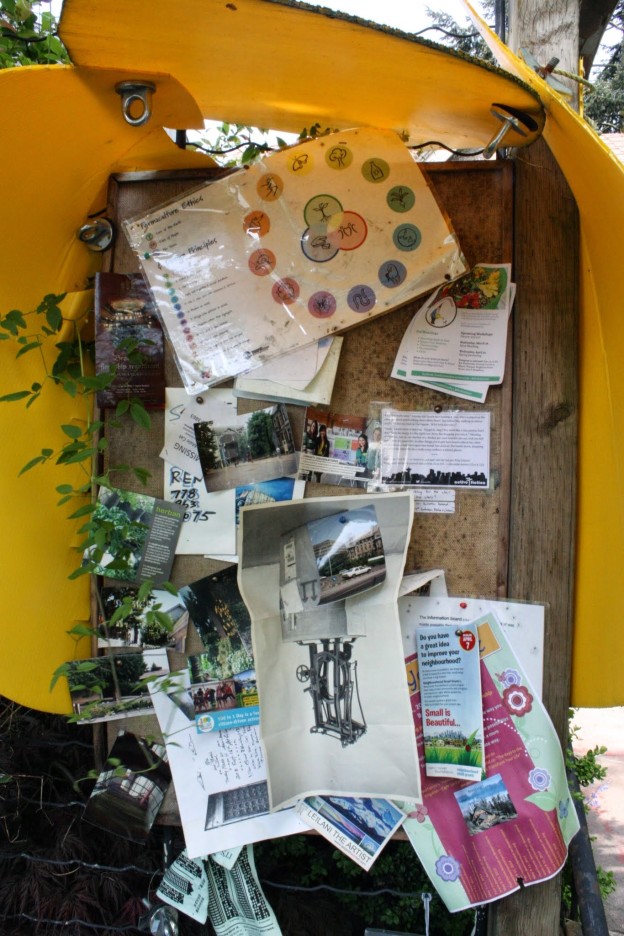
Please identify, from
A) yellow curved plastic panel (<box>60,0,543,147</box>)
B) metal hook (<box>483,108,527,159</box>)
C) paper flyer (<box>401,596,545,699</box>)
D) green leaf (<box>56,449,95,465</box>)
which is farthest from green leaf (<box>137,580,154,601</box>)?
metal hook (<box>483,108,527,159</box>)

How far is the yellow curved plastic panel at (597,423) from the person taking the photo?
1253 mm

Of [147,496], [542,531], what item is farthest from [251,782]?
[542,531]

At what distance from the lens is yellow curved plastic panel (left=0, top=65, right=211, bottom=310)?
1.28 m

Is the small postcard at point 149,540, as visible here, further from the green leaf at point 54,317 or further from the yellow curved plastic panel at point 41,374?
the green leaf at point 54,317

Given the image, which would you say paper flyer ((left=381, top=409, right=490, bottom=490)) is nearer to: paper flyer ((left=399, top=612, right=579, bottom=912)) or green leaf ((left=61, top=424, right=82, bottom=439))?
paper flyer ((left=399, top=612, right=579, bottom=912))

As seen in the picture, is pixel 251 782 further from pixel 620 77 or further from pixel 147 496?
pixel 620 77

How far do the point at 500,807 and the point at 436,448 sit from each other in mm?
707

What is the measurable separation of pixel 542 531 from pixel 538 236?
23.2 inches

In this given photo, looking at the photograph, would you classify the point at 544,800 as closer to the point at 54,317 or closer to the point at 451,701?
the point at 451,701

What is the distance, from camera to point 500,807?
4.60 feet

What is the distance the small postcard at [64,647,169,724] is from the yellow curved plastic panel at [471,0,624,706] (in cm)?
87

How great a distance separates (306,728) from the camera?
4.75ft

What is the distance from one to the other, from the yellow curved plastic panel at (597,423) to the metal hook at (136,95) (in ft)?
1.95

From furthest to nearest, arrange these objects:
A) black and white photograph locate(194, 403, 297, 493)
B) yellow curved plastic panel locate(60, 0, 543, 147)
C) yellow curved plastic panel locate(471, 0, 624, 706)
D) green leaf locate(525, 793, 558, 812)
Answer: black and white photograph locate(194, 403, 297, 493), green leaf locate(525, 793, 558, 812), yellow curved plastic panel locate(471, 0, 624, 706), yellow curved plastic panel locate(60, 0, 543, 147)
